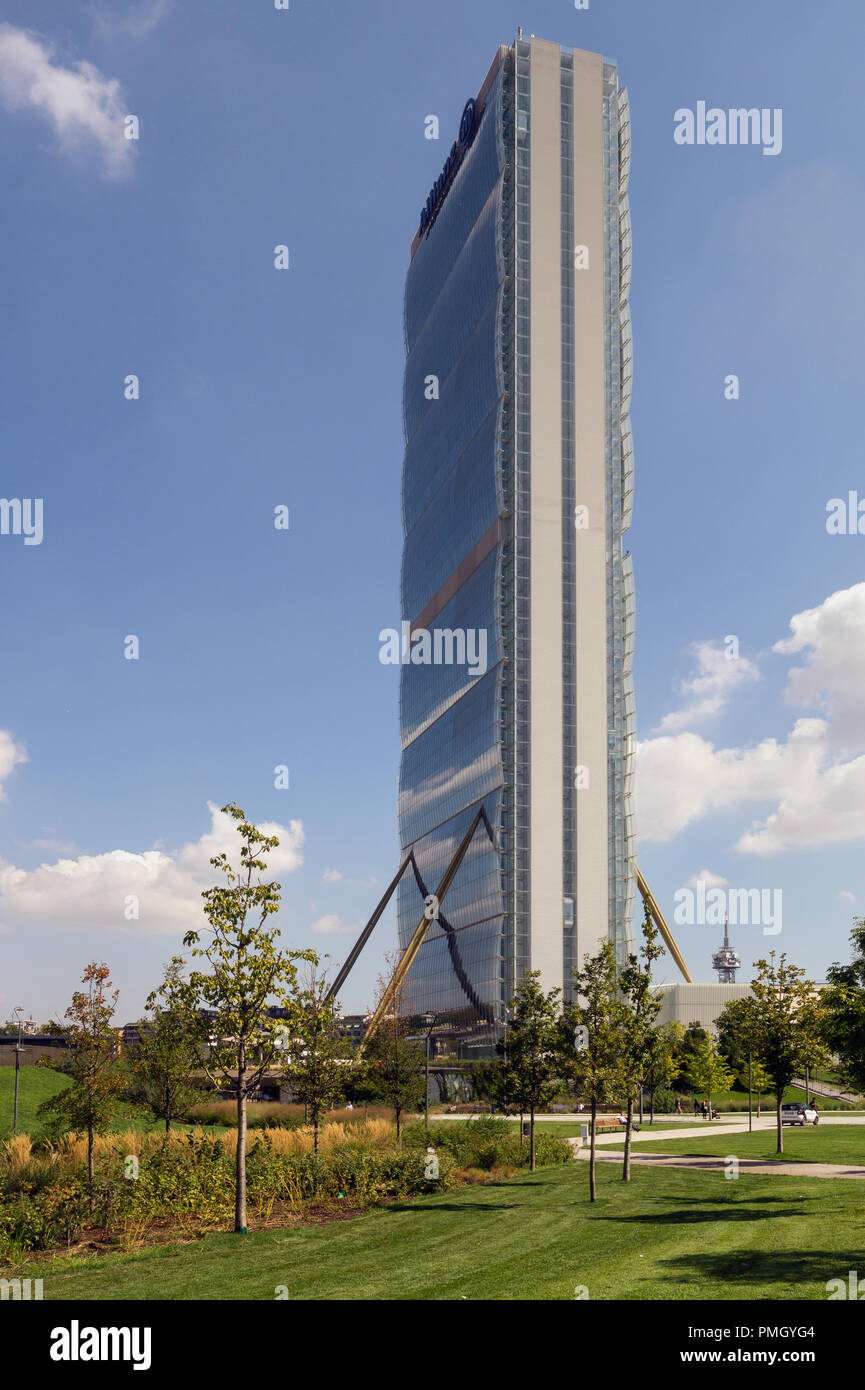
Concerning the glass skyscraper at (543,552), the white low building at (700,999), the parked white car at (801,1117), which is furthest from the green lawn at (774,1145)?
the white low building at (700,999)

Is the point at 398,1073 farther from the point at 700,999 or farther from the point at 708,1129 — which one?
the point at 700,999

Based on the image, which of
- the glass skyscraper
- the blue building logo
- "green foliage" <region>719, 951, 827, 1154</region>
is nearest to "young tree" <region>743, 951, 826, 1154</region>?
"green foliage" <region>719, 951, 827, 1154</region>

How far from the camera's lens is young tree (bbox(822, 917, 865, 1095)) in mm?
21719

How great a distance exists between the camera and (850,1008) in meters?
21.8

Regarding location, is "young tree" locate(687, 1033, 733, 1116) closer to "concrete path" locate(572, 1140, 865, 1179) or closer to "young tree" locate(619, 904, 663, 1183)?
"concrete path" locate(572, 1140, 865, 1179)

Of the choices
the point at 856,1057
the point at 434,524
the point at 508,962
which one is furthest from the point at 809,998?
the point at 434,524

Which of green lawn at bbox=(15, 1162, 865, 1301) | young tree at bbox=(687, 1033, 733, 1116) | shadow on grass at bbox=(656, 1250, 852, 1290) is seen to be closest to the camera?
green lawn at bbox=(15, 1162, 865, 1301)

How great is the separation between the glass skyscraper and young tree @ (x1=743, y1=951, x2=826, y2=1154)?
65198mm

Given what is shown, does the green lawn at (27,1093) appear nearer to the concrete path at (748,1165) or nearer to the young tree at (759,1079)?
the concrete path at (748,1165)

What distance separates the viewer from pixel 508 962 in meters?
108

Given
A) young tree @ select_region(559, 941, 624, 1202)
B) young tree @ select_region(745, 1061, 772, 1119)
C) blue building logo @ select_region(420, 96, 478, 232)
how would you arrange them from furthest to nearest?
blue building logo @ select_region(420, 96, 478, 232) < young tree @ select_region(745, 1061, 772, 1119) < young tree @ select_region(559, 941, 624, 1202)
